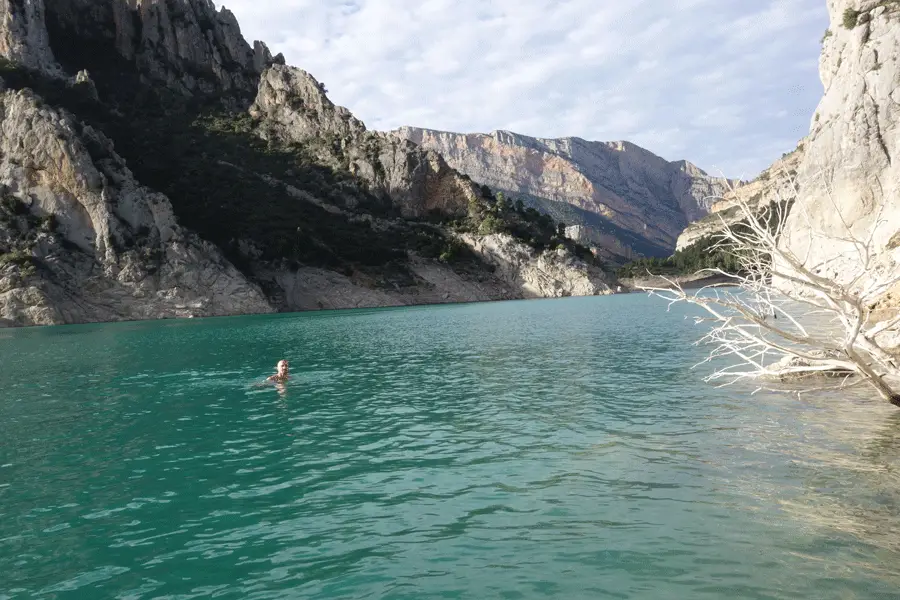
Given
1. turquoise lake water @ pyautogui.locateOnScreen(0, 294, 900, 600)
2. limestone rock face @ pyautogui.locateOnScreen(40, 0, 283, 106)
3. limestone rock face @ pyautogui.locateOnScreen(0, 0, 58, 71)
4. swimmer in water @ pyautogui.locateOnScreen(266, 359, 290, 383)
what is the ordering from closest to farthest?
turquoise lake water @ pyautogui.locateOnScreen(0, 294, 900, 600) < swimmer in water @ pyautogui.locateOnScreen(266, 359, 290, 383) < limestone rock face @ pyautogui.locateOnScreen(0, 0, 58, 71) < limestone rock face @ pyautogui.locateOnScreen(40, 0, 283, 106)

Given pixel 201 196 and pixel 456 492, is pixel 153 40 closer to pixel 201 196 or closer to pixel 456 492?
pixel 201 196

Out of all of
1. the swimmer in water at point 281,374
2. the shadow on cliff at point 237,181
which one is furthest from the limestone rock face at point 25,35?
the swimmer in water at point 281,374

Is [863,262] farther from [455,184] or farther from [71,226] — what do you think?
[455,184]

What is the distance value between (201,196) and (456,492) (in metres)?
131

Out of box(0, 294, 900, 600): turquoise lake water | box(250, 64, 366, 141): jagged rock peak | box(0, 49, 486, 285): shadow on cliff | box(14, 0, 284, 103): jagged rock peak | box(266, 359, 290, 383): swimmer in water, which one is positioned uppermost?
box(14, 0, 284, 103): jagged rock peak

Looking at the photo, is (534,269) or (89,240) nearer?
A: (89,240)

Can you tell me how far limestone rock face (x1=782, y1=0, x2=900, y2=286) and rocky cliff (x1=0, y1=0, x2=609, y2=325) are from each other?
78377mm

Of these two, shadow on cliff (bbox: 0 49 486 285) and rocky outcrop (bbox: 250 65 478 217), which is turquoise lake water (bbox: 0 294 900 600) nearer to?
shadow on cliff (bbox: 0 49 486 285)

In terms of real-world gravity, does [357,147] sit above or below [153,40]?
below

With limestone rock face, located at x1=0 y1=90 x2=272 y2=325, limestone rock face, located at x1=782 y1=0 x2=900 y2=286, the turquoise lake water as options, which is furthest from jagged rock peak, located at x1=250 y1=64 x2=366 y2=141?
the turquoise lake water

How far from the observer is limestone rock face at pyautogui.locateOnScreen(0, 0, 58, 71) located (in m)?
140

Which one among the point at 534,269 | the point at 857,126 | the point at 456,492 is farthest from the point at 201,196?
the point at 456,492

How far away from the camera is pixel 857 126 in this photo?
69.4 metres

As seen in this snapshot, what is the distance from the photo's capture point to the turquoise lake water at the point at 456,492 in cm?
891
